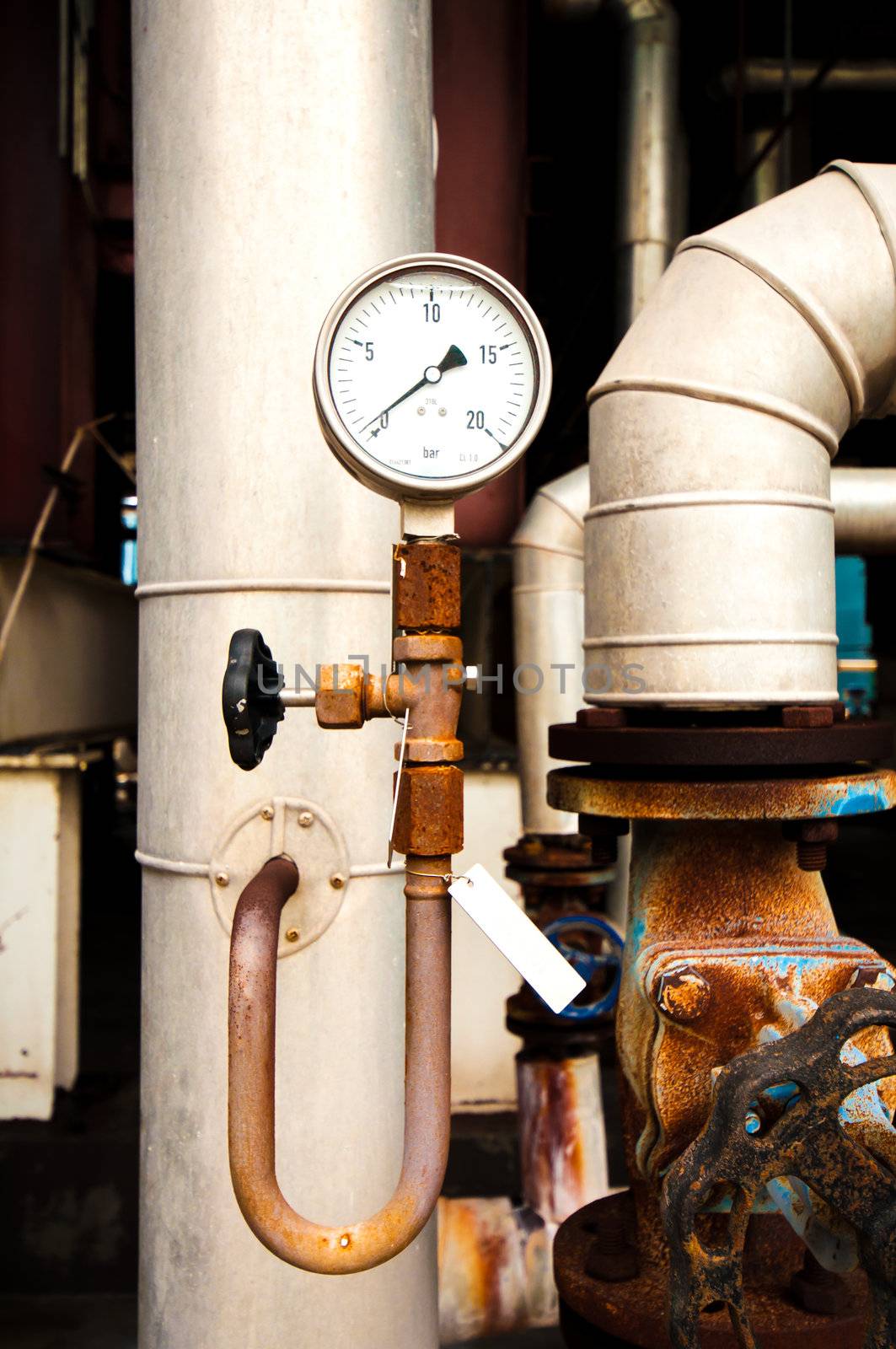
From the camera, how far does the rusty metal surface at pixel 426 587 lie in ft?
3.11

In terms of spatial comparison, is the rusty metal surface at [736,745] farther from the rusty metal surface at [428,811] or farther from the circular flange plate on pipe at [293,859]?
the circular flange plate on pipe at [293,859]

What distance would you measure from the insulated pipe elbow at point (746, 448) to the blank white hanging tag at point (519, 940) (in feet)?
0.88

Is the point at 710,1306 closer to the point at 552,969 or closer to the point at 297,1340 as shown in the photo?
the point at 552,969

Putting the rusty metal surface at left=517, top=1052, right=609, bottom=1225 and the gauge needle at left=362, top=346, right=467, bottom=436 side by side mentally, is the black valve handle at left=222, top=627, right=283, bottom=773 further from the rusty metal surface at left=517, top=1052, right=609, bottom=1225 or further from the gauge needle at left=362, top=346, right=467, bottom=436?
the rusty metal surface at left=517, top=1052, right=609, bottom=1225

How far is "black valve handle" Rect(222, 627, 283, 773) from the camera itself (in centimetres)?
88

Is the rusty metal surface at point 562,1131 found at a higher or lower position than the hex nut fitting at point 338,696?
lower

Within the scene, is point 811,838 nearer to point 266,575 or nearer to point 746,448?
point 746,448

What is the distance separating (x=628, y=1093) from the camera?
107 cm

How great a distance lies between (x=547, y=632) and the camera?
179cm

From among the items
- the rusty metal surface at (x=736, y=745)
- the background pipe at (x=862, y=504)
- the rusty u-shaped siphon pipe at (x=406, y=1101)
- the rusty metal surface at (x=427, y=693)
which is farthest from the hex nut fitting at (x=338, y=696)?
the background pipe at (x=862, y=504)

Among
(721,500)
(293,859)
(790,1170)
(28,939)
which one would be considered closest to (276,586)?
(293,859)

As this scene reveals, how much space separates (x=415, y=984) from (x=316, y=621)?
49 centimetres

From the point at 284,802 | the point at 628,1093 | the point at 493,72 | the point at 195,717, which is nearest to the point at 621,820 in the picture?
the point at 628,1093

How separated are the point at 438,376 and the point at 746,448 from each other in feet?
1.01
